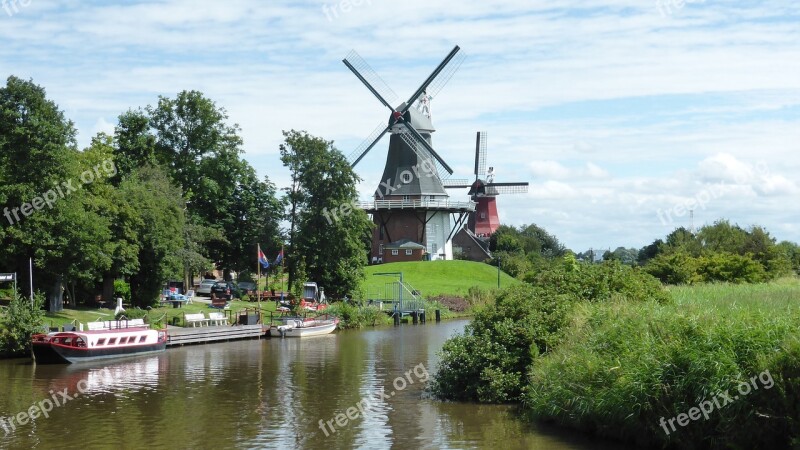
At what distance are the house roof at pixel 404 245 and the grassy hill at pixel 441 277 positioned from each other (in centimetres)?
327

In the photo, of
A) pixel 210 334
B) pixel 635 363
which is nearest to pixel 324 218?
pixel 210 334

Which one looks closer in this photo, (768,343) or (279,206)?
(768,343)

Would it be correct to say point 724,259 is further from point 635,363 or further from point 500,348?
point 635,363

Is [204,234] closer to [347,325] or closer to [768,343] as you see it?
[347,325]

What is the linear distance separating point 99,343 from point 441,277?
54.1 meters

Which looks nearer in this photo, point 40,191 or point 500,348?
point 500,348

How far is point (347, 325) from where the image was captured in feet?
203

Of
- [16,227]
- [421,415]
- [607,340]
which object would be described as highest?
[16,227]

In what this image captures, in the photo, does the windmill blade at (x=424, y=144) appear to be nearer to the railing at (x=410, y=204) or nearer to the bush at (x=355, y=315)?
the railing at (x=410, y=204)

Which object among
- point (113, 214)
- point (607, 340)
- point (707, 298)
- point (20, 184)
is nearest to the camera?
point (607, 340)

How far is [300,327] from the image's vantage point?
54.4 metres

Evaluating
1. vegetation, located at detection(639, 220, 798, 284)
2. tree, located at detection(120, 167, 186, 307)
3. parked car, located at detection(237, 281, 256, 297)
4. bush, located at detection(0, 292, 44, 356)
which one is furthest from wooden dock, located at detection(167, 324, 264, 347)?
vegetation, located at detection(639, 220, 798, 284)

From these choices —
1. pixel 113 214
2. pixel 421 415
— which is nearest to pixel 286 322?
pixel 113 214

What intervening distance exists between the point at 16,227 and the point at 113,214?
335 inches
